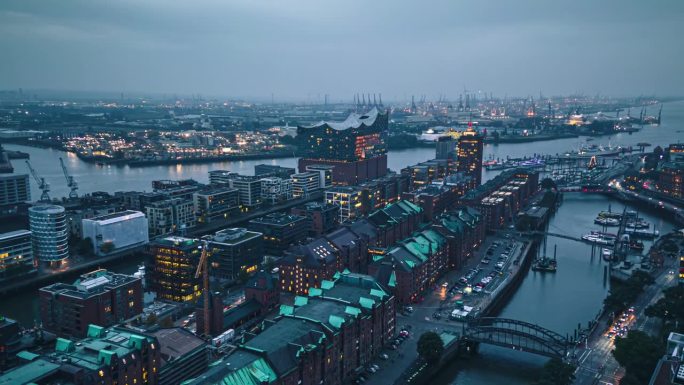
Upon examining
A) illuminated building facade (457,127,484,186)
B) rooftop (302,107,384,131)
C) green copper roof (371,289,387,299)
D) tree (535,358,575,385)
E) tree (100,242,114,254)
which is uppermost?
rooftop (302,107,384,131)

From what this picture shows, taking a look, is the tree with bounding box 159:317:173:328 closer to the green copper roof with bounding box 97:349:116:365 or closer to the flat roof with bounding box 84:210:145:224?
the green copper roof with bounding box 97:349:116:365

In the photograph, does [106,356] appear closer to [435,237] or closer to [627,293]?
[435,237]

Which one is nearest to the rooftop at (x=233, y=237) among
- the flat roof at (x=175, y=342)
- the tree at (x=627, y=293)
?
the flat roof at (x=175, y=342)

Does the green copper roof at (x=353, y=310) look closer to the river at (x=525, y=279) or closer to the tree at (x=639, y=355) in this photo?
the river at (x=525, y=279)

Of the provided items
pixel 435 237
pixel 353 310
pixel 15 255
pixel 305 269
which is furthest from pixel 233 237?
pixel 353 310

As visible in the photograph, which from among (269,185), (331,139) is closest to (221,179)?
(269,185)

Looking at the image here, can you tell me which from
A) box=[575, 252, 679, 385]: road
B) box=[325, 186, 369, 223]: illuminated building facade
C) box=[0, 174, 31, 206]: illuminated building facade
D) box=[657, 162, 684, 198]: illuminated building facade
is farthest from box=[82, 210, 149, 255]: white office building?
box=[657, 162, 684, 198]: illuminated building facade
